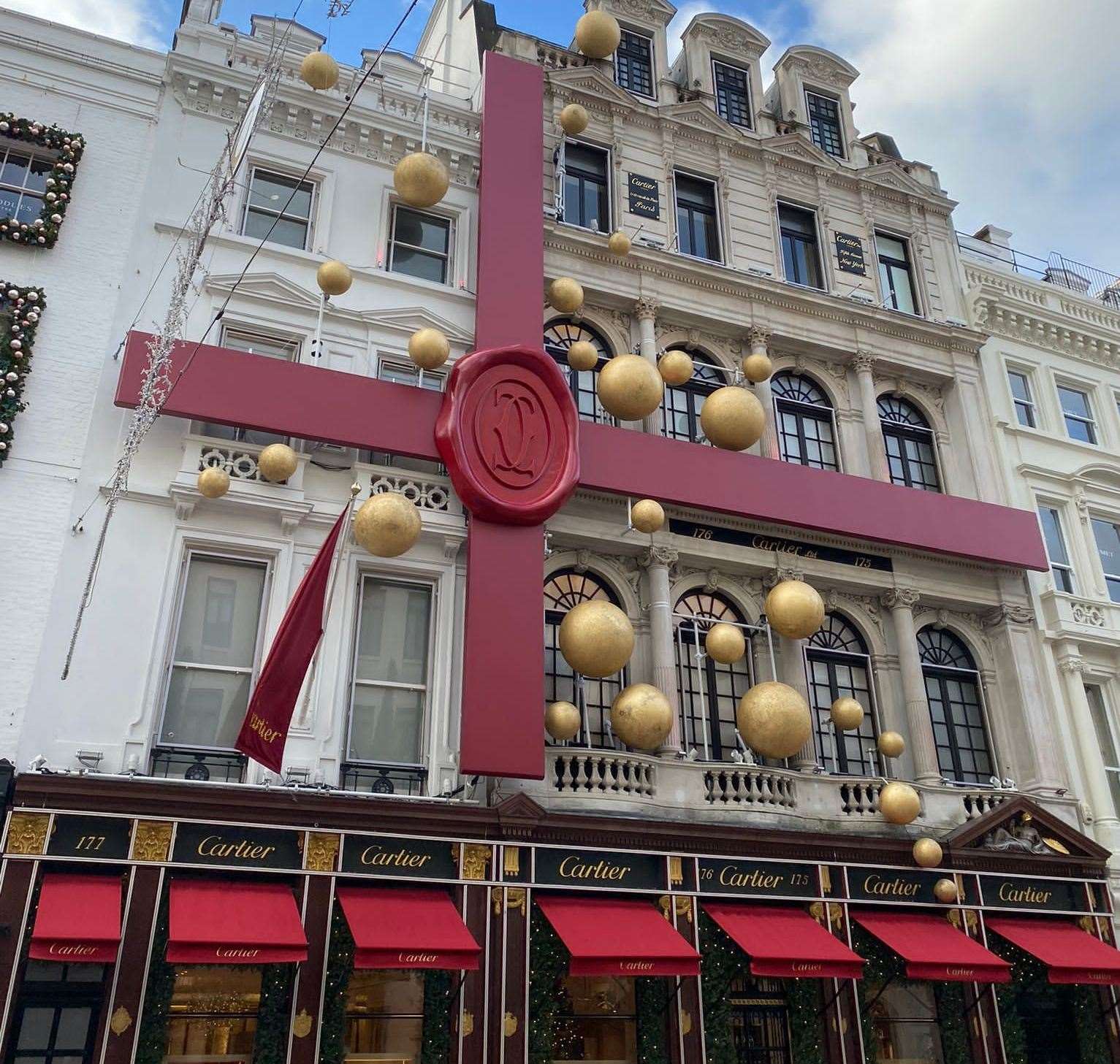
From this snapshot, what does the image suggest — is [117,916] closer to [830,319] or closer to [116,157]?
[116,157]

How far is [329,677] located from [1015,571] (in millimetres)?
13703

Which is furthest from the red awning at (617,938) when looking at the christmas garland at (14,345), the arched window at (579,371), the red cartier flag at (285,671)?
the christmas garland at (14,345)

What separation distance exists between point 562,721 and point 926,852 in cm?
632

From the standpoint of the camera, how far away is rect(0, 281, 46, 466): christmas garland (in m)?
14.2

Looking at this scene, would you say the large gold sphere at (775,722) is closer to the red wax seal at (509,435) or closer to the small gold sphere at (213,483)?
the red wax seal at (509,435)

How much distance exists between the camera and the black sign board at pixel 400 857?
1346cm

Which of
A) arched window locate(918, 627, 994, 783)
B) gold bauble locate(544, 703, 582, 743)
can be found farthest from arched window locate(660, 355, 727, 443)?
gold bauble locate(544, 703, 582, 743)

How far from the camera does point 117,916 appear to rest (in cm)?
1167

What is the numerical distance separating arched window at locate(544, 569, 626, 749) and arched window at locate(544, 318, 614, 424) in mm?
3227

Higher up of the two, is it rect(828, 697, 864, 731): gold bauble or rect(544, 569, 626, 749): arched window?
rect(544, 569, 626, 749): arched window

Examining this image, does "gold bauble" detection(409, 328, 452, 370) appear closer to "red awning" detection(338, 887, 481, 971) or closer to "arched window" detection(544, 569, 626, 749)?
"arched window" detection(544, 569, 626, 749)

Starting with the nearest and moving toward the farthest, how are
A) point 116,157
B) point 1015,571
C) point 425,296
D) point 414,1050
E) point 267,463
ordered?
point 414,1050 < point 267,463 < point 116,157 < point 425,296 < point 1015,571

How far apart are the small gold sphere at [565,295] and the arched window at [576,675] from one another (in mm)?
4472

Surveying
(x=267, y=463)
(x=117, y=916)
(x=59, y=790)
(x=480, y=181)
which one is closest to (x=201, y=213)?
(x=267, y=463)
